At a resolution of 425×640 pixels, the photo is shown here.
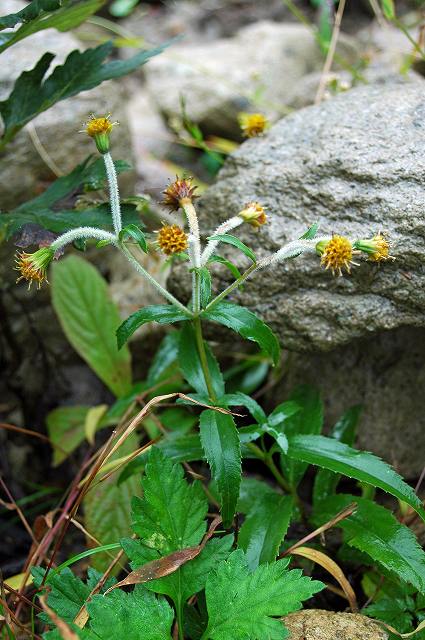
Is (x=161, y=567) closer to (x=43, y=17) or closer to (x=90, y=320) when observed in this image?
(x=90, y=320)

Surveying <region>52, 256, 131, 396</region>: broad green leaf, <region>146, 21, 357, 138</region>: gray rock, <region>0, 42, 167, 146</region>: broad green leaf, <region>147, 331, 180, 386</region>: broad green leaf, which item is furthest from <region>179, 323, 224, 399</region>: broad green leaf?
<region>146, 21, 357, 138</region>: gray rock

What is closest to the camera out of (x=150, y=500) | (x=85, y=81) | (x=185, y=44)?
(x=150, y=500)

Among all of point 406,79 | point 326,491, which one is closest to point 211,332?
point 326,491

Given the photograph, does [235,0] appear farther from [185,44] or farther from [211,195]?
[211,195]

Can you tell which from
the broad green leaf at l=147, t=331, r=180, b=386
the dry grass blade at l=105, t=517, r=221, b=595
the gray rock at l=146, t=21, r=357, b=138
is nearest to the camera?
the dry grass blade at l=105, t=517, r=221, b=595

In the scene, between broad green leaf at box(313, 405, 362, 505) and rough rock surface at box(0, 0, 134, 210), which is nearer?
broad green leaf at box(313, 405, 362, 505)

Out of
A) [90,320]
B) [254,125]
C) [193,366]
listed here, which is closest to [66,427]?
[90,320]

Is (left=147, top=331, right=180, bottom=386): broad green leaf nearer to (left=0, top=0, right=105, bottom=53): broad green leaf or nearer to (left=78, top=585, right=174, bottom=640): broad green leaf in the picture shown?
(left=78, top=585, right=174, bottom=640): broad green leaf
